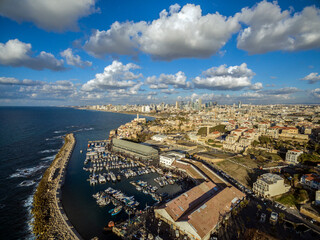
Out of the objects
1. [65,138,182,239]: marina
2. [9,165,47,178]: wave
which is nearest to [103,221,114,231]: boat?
[65,138,182,239]: marina

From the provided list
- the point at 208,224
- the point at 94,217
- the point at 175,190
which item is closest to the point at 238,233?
the point at 208,224

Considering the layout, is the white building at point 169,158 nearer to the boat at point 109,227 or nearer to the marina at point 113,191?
the marina at point 113,191

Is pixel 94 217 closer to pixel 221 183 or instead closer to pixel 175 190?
pixel 175 190

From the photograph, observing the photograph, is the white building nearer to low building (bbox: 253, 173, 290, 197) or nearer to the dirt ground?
the dirt ground

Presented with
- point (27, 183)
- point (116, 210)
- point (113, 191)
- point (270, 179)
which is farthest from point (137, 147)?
point (270, 179)

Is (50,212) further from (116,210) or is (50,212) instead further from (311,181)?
(311,181)

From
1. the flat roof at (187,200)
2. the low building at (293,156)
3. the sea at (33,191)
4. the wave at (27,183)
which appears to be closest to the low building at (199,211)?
the flat roof at (187,200)
